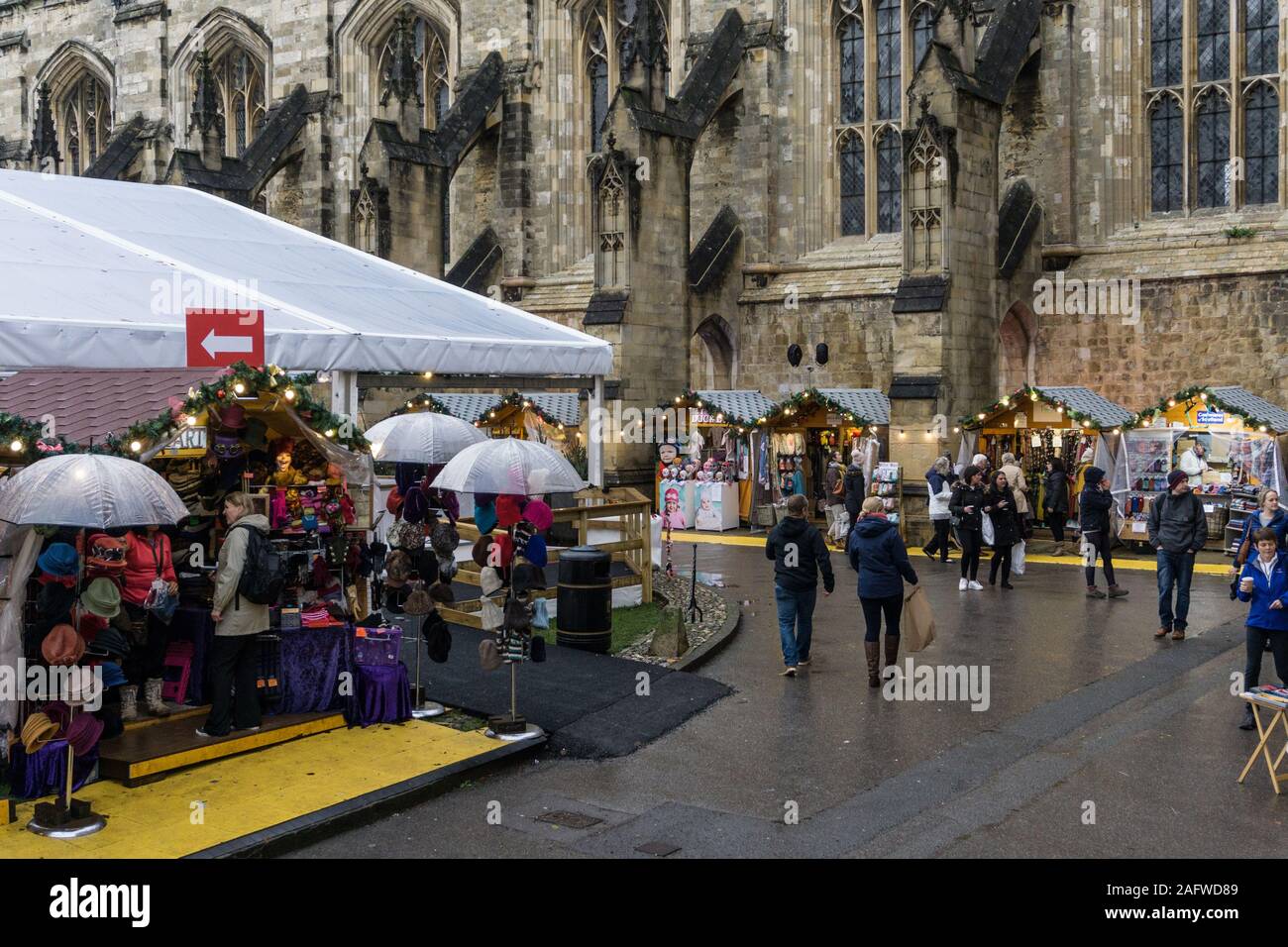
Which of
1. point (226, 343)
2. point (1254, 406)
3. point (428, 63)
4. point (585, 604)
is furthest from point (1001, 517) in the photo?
point (428, 63)

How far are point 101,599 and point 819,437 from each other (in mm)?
17251

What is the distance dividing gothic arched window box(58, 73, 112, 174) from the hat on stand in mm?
35122

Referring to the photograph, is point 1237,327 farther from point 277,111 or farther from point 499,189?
point 277,111

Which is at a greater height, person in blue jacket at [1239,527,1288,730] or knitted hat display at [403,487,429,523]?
knitted hat display at [403,487,429,523]

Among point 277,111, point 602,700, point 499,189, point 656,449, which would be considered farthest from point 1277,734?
point 277,111

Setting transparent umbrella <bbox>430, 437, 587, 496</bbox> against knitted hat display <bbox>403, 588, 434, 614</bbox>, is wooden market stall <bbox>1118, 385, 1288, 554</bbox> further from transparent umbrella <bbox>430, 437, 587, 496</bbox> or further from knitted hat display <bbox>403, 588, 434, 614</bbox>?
knitted hat display <bbox>403, 588, 434, 614</bbox>

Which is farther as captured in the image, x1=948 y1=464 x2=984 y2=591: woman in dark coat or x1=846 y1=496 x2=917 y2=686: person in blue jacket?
x1=948 y1=464 x2=984 y2=591: woman in dark coat

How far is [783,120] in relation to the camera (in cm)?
2673

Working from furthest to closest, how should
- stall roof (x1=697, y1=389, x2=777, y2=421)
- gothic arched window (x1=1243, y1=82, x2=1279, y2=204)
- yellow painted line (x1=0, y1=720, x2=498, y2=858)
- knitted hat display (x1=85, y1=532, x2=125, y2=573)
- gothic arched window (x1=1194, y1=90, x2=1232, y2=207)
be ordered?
stall roof (x1=697, y1=389, x2=777, y2=421) → gothic arched window (x1=1194, y1=90, x2=1232, y2=207) → gothic arched window (x1=1243, y1=82, x2=1279, y2=204) → knitted hat display (x1=85, y1=532, x2=125, y2=573) → yellow painted line (x1=0, y1=720, x2=498, y2=858)

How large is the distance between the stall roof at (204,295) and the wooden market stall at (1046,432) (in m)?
8.12

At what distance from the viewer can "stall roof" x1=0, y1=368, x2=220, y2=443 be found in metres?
9.88

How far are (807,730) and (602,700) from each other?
165cm

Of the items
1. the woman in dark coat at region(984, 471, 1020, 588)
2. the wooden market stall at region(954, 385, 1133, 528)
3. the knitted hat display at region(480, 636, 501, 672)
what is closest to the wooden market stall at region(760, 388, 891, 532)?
the wooden market stall at region(954, 385, 1133, 528)

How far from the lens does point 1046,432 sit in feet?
71.6
